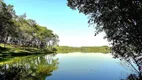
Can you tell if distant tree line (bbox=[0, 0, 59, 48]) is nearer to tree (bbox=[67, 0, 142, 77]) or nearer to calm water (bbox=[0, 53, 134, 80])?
calm water (bbox=[0, 53, 134, 80])

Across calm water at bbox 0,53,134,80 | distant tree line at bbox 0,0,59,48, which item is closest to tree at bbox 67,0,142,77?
calm water at bbox 0,53,134,80

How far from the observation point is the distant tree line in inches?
2985

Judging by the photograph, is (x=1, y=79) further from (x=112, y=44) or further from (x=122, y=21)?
(x=122, y=21)

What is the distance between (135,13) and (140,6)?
551 millimetres

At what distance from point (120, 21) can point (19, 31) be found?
11070cm

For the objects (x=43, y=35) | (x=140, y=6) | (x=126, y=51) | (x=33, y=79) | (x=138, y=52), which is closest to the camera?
(x=140, y=6)

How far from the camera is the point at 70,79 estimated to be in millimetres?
35312

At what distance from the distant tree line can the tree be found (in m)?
60.4

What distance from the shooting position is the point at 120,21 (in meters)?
14.8

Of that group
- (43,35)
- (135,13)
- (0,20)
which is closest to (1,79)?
(135,13)

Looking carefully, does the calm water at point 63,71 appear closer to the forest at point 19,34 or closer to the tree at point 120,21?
the tree at point 120,21

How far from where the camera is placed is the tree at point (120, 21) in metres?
13.7

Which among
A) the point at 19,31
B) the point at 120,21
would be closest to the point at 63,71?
the point at 120,21

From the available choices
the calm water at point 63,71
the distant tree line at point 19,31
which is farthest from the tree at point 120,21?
the distant tree line at point 19,31
